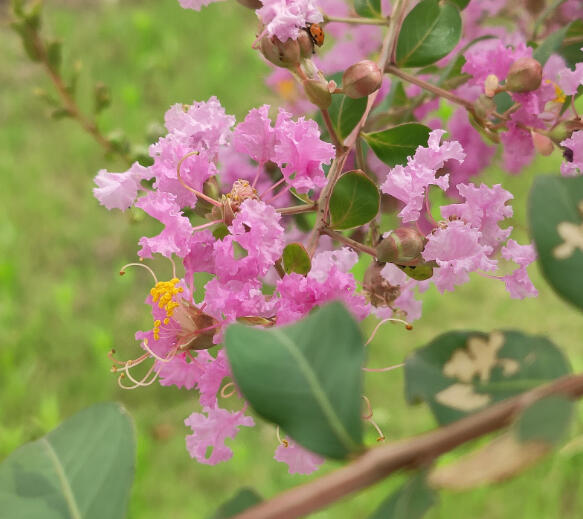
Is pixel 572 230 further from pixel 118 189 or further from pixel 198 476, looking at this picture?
pixel 198 476

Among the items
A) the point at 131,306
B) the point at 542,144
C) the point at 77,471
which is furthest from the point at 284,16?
the point at 131,306

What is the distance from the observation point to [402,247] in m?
0.53

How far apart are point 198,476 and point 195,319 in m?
1.17

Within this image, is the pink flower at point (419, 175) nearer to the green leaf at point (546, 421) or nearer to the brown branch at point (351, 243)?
the brown branch at point (351, 243)

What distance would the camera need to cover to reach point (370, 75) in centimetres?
54

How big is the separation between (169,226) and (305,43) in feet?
0.59

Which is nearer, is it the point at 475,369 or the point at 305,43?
the point at 475,369

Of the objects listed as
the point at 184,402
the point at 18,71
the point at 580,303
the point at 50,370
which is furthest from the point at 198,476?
the point at 18,71

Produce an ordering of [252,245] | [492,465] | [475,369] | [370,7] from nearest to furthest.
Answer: [492,465]
[475,369]
[252,245]
[370,7]

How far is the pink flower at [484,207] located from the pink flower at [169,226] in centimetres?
21

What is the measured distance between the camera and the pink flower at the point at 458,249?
0.52 meters

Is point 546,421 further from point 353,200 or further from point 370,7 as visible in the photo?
point 370,7

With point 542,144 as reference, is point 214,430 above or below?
below

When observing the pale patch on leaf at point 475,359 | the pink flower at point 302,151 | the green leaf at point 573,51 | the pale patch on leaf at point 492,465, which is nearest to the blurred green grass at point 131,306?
the green leaf at point 573,51
